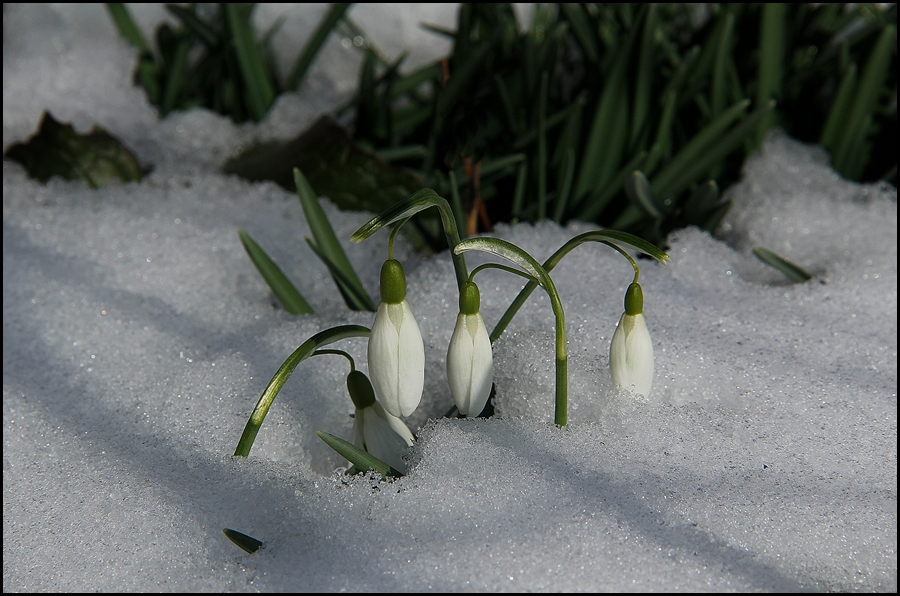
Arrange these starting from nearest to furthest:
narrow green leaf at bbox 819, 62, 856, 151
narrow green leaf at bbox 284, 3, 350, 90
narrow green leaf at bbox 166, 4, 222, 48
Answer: narrow green leaf at bbox 819, 62, 856, 151 < narrow green leaf at bbox 166, 4, 222, 48 < narrow green leaf at bbox 284, 3, 350, 90

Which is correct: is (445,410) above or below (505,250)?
below

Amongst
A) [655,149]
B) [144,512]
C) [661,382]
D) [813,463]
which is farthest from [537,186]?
[144,512]

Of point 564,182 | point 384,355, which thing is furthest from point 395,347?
point 564,182

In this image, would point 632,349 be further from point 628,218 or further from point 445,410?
point 628,218

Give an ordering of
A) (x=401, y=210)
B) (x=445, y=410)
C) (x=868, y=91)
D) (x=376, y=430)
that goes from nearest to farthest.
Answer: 1. (x=401, y=210)
2. (x=376, y=430)
3. (x=445, y=410)
4. (x=868, y=91)

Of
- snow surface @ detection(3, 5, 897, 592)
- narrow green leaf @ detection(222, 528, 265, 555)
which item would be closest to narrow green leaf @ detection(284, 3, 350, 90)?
snow surface @ detection(3, 5, 897, 592)

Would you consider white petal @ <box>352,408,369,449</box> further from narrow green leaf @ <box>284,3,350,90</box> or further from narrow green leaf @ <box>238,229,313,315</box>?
narrow green leaf @ <box>284,3,350,90</box>
